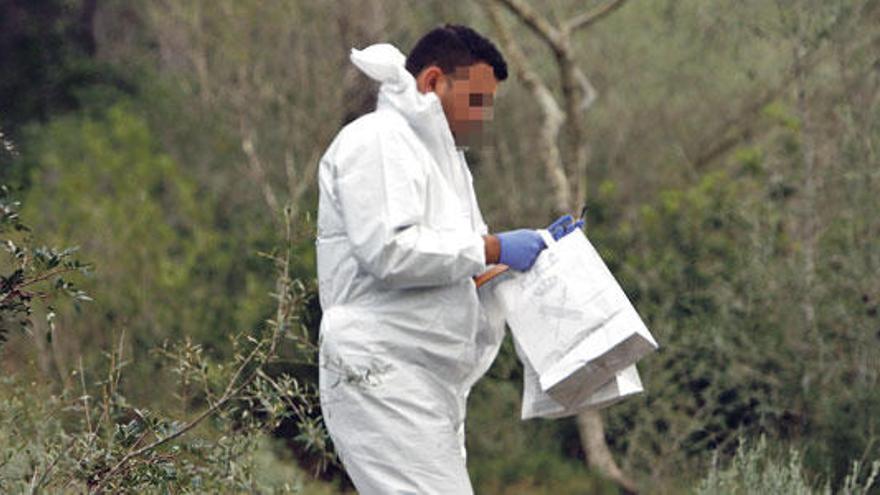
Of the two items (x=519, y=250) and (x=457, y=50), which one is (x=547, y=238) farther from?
(x=457, y=50)

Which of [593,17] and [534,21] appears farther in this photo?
[593,17]

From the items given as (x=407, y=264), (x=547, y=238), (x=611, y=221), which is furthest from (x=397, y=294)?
(x=611, y=221)

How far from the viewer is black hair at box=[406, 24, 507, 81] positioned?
4012 mm

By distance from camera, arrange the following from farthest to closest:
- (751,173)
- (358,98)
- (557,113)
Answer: (358,98) → (751,173) → (557,113)

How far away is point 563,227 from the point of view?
4.22m

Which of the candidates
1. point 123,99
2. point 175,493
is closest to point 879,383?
point 175,493

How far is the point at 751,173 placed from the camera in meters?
9.66

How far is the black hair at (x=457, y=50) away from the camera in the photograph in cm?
401

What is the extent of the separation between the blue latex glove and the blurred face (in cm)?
29

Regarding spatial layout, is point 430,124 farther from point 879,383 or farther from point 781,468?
point 879,383

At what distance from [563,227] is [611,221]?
619 cm

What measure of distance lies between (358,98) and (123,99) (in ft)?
13.2

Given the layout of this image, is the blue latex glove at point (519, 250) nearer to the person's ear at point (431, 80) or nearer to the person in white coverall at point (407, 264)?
the person in white coverall at point (407, 264)

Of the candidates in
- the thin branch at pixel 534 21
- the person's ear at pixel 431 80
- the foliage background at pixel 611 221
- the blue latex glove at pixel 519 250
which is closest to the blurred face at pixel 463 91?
the person's ear at pixel 431 80
